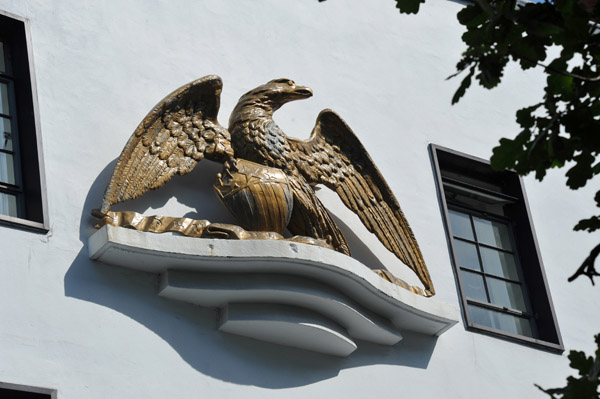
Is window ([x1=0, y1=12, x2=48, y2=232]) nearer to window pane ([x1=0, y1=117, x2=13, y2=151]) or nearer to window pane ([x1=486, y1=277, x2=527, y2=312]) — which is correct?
window pane ([x1=0, y1=117, x2=13, y2=151])

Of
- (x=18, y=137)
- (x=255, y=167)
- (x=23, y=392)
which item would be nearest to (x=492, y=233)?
(x=255, y=167)

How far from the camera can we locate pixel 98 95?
7.78 metres

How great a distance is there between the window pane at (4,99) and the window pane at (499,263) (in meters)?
3.87

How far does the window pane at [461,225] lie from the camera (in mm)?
9586

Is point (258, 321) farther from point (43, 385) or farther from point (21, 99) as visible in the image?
point (21, 99)

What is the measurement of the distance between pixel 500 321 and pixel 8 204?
3.86 meters

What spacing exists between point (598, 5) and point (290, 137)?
12.7 ft

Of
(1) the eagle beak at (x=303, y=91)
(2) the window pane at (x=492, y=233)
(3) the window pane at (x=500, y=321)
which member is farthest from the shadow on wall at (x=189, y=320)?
(2) the window pane at (x=492, y=233)

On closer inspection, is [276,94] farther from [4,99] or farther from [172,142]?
[4,99]

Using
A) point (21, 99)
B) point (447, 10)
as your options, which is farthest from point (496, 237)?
point (21, 99)

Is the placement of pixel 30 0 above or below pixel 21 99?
above

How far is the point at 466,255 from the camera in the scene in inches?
372

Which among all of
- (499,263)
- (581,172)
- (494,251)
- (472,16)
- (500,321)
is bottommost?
(581,172)

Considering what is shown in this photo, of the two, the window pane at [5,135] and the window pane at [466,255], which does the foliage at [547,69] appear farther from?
the window pane at [466,255]
